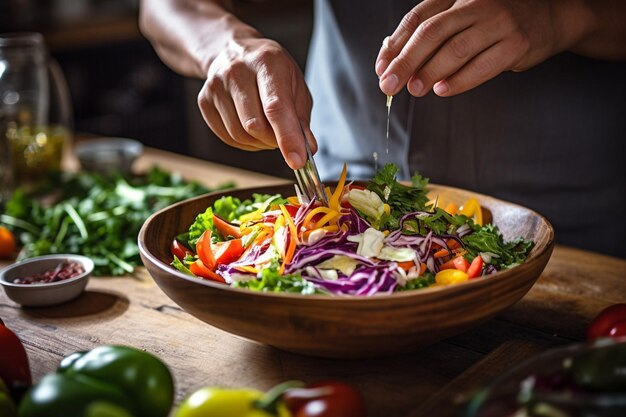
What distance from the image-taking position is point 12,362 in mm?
1306

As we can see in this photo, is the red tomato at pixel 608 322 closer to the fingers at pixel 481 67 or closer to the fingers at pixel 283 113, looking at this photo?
the fingers at pixel 481 67

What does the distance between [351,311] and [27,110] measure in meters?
2.08

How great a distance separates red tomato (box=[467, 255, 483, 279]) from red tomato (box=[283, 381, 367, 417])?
18.2 inches

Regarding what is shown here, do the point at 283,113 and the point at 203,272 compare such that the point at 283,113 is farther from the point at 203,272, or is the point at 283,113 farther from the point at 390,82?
the point at 203,272

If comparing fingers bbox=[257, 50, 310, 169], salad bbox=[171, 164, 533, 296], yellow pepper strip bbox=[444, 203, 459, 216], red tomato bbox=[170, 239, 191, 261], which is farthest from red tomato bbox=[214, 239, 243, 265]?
yellow pepper strip bbox=[444, 203, 459, 216]

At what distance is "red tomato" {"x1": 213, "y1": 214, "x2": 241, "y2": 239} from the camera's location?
1.69m

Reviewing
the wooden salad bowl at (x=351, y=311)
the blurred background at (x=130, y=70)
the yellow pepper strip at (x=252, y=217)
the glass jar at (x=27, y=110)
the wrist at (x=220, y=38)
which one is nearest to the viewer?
the wooden salad bowl at (x=351, y=311)

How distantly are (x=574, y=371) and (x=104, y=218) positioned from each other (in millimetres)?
1611

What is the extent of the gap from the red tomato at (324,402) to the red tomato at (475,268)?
462 millimetres

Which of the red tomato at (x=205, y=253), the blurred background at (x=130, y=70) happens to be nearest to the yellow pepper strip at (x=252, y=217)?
the red tomato at (x=205, y=253)

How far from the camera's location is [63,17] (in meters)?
5.88

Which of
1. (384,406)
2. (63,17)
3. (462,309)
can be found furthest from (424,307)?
(63,17)

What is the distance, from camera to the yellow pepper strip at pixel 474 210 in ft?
5.80

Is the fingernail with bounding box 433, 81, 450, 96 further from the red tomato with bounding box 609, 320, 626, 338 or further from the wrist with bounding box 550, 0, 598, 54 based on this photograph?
the red tomato with bounding box 609, 320, 626, 338
